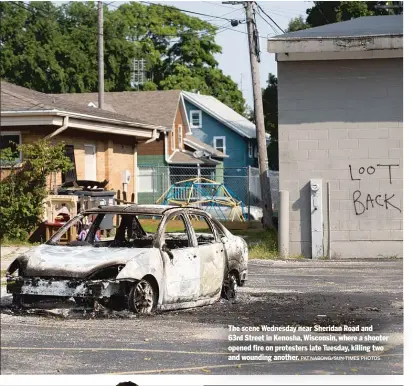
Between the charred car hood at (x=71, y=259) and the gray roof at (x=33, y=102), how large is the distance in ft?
3.97

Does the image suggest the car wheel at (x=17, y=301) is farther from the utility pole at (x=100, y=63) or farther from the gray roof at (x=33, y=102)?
the utility pole at (x=100, y=63)

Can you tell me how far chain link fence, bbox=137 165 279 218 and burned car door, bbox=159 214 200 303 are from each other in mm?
281

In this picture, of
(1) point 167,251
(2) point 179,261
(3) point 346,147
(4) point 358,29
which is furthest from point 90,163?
(4) point 358,29

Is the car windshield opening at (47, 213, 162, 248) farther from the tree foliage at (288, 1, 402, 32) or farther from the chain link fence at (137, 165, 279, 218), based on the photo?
the tree foliage at (288, 1, 402, 32)

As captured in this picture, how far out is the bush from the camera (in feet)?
30.6

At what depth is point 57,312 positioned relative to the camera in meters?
8.88

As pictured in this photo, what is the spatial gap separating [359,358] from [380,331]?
336 millimetres

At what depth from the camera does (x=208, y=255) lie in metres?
9.70

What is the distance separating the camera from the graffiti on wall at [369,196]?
10359 mm

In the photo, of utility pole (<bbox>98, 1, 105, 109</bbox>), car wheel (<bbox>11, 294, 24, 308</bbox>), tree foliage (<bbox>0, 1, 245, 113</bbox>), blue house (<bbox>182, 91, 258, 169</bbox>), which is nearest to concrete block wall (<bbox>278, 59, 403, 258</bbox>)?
blue house (<bbox>182, 91, 258, 169</bbox>)

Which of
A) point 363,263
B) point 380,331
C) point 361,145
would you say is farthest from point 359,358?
point 361,145

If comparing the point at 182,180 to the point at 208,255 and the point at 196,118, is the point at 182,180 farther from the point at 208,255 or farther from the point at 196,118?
the point at 208,255

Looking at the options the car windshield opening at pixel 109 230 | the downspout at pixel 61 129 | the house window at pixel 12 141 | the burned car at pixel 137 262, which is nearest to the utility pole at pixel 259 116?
the burned car at pixel 137 262

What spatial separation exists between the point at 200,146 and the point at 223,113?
395 millimetres
